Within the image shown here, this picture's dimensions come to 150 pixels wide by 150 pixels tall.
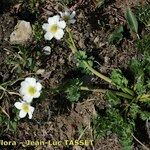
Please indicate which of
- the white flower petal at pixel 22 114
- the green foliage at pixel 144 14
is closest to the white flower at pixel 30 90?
the white flower petal at pixel 22 114

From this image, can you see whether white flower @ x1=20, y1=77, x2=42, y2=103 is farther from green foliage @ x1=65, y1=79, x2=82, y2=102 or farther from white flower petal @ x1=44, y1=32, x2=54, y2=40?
white flower petal @ x1=44, y1=32, x2=54, y2=40

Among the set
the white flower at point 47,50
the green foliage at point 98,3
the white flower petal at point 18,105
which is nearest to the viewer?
the white flower petal at point 18,105

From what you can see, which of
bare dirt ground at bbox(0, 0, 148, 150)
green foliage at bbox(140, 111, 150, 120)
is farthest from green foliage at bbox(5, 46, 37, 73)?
green foliage at bbox(140, 111, 150, 120)

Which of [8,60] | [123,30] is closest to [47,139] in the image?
[8,60]

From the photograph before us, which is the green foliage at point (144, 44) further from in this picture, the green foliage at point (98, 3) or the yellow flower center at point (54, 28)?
the yellow flower center at point (54, 28)

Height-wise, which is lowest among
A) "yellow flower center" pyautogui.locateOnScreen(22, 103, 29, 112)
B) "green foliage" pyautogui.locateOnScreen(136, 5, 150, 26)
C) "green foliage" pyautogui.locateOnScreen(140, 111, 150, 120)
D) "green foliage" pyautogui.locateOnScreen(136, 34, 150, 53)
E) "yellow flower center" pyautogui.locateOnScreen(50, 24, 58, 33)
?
"green foliage" pyautogui.locateOnScreen(140, 111, 150, 120)

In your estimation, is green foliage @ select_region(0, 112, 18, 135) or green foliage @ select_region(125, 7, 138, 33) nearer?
green foliage @ select_region(0, 112, 18, 135)

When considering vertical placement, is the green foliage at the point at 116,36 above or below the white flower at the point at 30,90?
above

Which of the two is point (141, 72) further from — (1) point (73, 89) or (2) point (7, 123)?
(2) point (7, 123)

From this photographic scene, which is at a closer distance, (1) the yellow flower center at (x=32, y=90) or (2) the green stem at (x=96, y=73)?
(1) the yellow flower center at (x=32, y=90)
